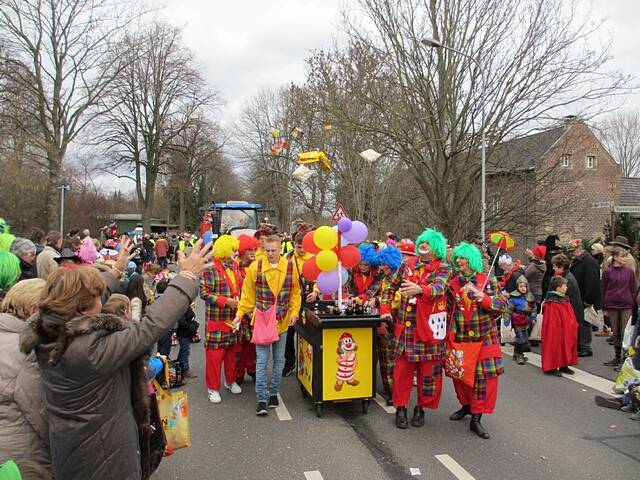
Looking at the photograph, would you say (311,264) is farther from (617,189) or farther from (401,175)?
(617,189)

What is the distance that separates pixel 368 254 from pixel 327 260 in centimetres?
79

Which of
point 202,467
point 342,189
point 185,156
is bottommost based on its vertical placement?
point 202,467

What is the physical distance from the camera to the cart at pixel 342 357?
16.0 feet

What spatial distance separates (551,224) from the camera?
13336mm

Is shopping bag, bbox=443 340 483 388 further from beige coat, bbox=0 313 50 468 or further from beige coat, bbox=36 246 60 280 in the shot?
beige coat, bbox=36 246 60 280

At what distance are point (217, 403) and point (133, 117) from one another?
3279 cm

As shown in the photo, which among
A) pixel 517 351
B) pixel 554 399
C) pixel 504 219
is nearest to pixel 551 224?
pixel 504 219

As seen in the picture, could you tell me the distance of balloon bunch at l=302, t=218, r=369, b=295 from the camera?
505 centimetres

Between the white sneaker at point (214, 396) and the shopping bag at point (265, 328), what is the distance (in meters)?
0.97

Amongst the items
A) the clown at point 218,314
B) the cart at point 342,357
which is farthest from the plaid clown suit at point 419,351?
the clown at point 218,314

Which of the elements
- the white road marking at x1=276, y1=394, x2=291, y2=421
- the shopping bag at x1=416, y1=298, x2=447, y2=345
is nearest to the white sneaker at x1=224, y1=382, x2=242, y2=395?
the white road marking at x1=276, y1=394, x2=291, y2=421

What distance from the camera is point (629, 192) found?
29406mm

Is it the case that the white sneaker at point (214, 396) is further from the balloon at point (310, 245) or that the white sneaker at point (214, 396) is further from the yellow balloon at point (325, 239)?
the yellow balloon at point (325, 239)

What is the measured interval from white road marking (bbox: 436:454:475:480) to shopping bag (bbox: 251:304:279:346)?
192 cm
